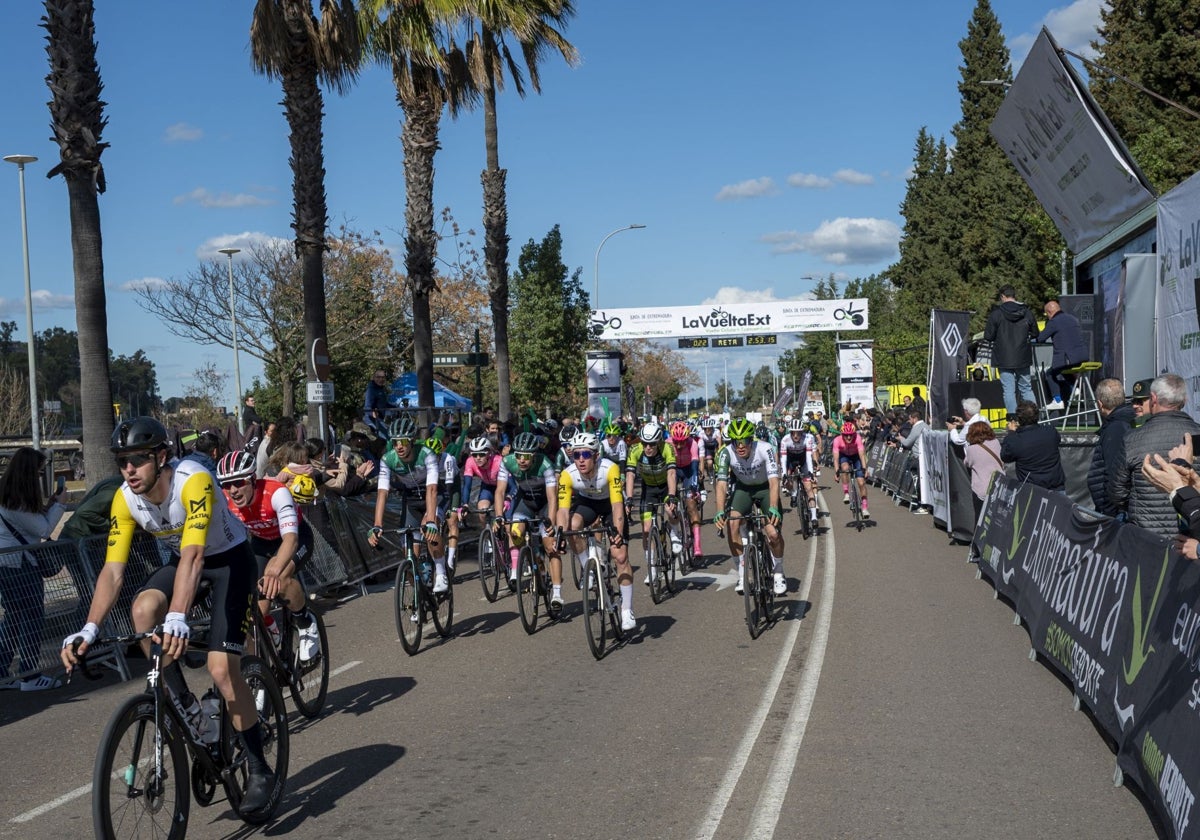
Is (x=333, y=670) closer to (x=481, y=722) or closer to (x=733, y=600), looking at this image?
(x=481, y=722)

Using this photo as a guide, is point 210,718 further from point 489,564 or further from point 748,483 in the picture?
point 489,564

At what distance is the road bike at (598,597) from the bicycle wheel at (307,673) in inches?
87.7

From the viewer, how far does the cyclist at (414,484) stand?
34.7ft

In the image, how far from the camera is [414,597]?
10.3m

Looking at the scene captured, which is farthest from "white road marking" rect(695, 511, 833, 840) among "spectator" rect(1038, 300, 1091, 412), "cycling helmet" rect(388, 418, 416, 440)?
"spectator" rect(1038, 300, 1091, 412)

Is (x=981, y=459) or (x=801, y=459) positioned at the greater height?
(x=981, y=459)

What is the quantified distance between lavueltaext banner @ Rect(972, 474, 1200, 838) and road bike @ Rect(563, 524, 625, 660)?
3.46 metres

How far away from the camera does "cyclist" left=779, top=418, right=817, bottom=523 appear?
19078 millimetres

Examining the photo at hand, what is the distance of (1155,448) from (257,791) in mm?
6180

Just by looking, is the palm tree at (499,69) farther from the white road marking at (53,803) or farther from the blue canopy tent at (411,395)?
the white road marking at (53,803)

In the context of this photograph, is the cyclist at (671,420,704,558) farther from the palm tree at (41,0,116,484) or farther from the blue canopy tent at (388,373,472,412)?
the blue canopy tent at (388,373,472,412)

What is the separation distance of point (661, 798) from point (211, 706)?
2213 mm

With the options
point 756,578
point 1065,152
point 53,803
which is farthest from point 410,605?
point 1065,152

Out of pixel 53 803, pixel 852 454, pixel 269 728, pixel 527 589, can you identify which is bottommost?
pixel 53 803
